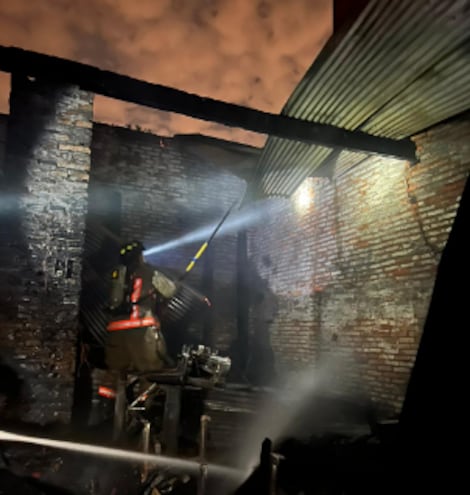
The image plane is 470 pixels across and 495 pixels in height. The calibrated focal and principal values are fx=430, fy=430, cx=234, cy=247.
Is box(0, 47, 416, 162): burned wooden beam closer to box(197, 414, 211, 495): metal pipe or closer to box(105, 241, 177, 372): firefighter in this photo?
box(105, 241, 177, 372): firefighter

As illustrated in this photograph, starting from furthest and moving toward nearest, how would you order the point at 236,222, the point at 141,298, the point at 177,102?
the point at 236,222 → the point at 141,298 → the point at 177,102

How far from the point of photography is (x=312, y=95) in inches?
215

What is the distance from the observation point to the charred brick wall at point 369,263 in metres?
5.75

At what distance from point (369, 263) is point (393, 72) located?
2938 millimetres

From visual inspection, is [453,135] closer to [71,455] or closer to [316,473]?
[316,473]

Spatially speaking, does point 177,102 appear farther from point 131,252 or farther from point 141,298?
point 141,298

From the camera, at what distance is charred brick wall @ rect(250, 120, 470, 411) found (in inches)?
226

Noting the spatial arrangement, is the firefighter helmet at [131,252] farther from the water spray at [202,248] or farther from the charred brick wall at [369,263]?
the charred brick wall at [369,263]

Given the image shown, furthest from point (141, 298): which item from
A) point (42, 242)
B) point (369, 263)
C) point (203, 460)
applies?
point (369, 263)

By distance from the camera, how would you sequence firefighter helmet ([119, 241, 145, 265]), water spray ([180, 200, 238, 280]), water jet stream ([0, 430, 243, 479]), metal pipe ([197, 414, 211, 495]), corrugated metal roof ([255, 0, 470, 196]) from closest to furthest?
corrugated metal roof ([255, 0, 470, 196]) → metal pipe ([197, 414, 211, 495]) → water jet stream ([0, 430, 243, 479]) → firefighter helmet ([119, 241, 145, 265]) → water spray ([180, 200, 238, 280])

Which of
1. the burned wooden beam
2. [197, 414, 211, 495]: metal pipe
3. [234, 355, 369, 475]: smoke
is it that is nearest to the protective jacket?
[197, 414, 211, 495]: metal pipe

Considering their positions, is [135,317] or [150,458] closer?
[150,458]

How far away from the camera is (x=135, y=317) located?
22.5 feet

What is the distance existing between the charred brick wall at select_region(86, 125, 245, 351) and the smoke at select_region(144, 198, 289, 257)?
0.08 m
